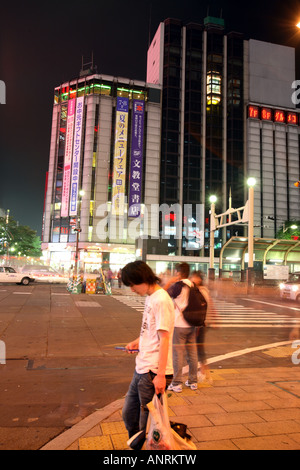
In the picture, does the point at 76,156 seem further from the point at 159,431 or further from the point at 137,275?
the point at 159,431

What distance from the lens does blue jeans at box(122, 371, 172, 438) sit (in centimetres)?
280

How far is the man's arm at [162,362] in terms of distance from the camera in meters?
2.71

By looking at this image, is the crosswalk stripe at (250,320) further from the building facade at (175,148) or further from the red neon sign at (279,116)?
the red neon sign at (279,116)

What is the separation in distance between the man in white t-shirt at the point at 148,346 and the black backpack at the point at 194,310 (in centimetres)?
231

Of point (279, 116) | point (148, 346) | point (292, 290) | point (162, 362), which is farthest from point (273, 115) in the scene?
point (162, 362)

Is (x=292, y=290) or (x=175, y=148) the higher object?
(x=175, y=148)

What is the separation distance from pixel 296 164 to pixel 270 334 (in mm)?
56989

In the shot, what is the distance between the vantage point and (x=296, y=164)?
195ft

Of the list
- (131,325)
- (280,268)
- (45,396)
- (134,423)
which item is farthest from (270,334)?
(280,268)

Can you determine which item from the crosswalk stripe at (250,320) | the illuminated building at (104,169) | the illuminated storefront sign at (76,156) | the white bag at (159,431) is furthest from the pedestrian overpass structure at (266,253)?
the illuminated storefront sign at (76,156)

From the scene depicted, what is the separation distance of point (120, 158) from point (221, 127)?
20.5 m

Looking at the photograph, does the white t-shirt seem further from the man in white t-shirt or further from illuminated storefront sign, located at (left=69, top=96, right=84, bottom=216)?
illuminated storefront sign, located at (left=69, top=96, right=84, bottom=216)

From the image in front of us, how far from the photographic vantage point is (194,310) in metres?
5.27
